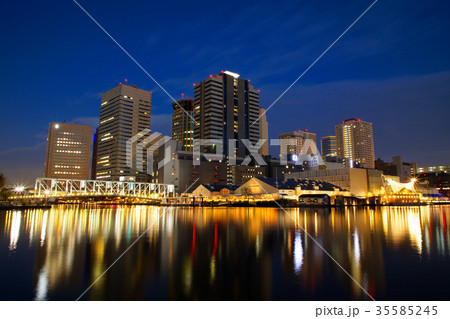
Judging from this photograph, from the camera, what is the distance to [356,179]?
127375mm

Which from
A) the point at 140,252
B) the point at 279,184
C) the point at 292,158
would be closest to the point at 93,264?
the point at 140,252

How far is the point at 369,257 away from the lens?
13984 millimetres

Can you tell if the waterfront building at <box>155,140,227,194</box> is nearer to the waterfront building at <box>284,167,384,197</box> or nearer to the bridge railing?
the bridge railing

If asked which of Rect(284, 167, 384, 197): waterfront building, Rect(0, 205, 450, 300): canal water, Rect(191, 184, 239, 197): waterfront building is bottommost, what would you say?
Rect(0, 205, 450, 300): canal water

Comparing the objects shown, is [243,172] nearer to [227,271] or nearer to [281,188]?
[281,188]

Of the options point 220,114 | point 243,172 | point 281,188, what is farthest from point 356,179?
point 220,114

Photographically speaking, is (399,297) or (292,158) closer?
(399,297)

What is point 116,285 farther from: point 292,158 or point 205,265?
point 292,158

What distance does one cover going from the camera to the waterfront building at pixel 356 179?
126m

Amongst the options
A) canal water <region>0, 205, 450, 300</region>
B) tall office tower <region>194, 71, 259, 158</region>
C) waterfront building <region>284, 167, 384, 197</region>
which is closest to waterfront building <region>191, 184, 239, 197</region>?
waterfront building <region>284, 167, 384, 197</region>

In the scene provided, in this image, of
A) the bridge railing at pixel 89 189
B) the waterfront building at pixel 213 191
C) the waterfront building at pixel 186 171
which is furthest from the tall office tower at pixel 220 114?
the waterfront building at pixel 213 191

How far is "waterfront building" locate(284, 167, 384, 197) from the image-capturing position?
4956 inches

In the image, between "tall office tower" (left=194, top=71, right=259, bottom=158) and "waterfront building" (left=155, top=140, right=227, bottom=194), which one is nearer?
"waterfront building" (left=155, top=140, right=227, bottom=194)
